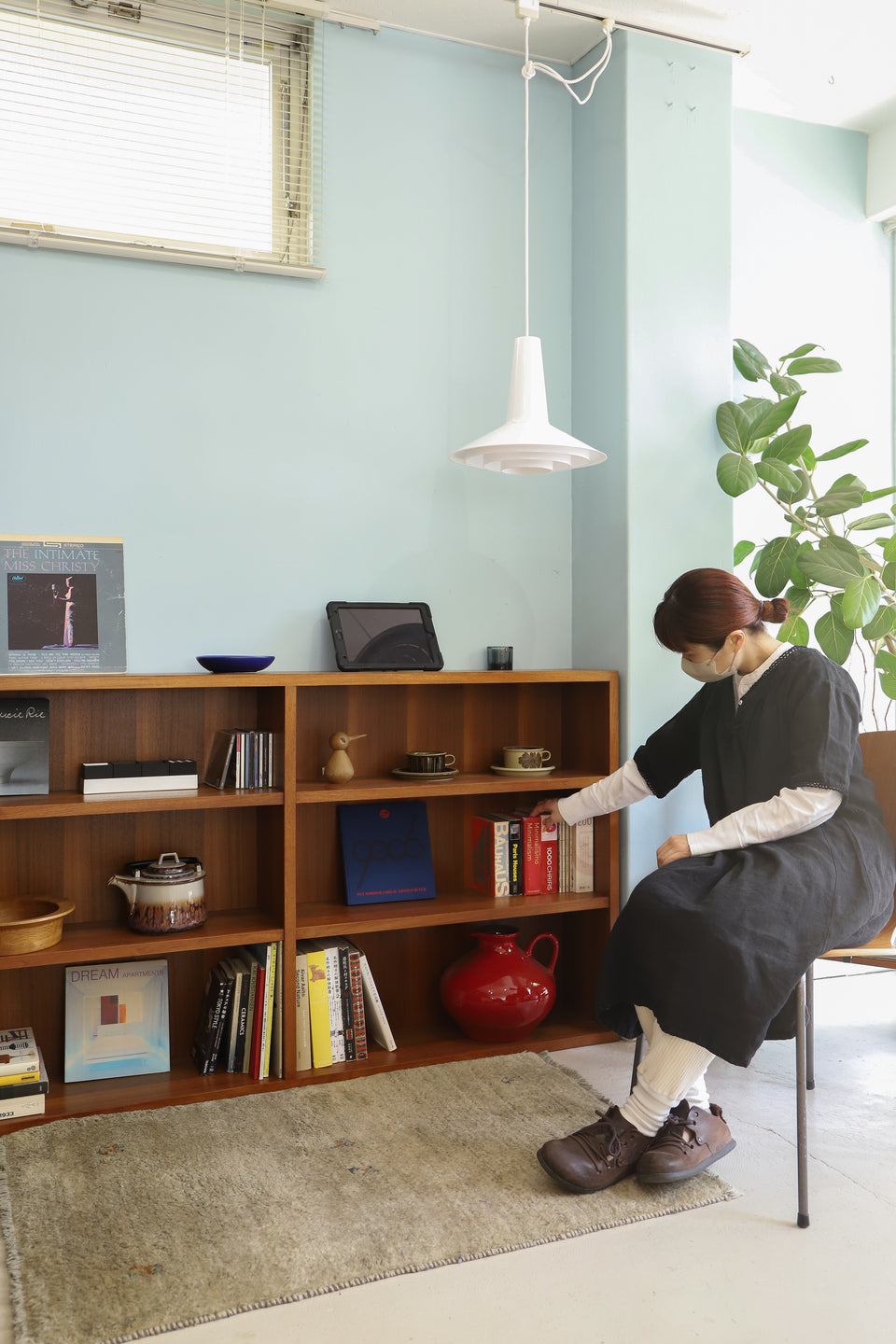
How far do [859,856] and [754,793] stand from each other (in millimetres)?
246

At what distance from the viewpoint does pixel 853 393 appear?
3.72 metres

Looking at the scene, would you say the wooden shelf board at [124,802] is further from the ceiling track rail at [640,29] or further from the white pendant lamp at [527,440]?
the ceiling track rail at [640,29]

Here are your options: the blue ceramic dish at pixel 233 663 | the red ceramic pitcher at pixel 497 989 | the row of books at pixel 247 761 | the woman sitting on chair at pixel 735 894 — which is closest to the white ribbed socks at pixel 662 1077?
the woman sitting on chair at pixel 735 894

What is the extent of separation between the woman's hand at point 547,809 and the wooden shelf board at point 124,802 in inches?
28.3

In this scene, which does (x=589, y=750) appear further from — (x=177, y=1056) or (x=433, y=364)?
(x=177, y=1056)

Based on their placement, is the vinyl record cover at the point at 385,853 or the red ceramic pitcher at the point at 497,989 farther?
the vinyl record cover at the point at 385,853

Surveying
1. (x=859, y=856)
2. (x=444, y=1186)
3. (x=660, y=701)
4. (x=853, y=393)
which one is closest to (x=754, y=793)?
(x=859, y=856)

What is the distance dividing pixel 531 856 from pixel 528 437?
1164 millimetres

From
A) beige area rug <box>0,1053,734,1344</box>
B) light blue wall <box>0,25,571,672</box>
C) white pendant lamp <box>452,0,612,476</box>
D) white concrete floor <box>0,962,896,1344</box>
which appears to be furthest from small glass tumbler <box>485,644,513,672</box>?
white concrete floor <box>0,962,896,1344</box>

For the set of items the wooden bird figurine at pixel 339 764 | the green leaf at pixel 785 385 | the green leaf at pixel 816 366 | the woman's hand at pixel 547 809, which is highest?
the green leaf at pixel 816 366

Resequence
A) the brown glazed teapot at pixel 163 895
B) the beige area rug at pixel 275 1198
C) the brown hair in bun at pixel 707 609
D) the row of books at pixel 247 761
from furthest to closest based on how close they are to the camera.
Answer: the row of books at pixel 247 761 → the brown glazed teapot at pixel 163 895 → the brown hair in bun at pixel 707 609 → the beige area rug at pixel 275 1198

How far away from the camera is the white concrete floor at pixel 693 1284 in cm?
165

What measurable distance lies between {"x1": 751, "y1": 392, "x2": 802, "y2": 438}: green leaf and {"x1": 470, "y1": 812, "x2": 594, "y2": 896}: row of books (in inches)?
45.8

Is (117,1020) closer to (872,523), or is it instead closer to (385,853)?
(385,853)
